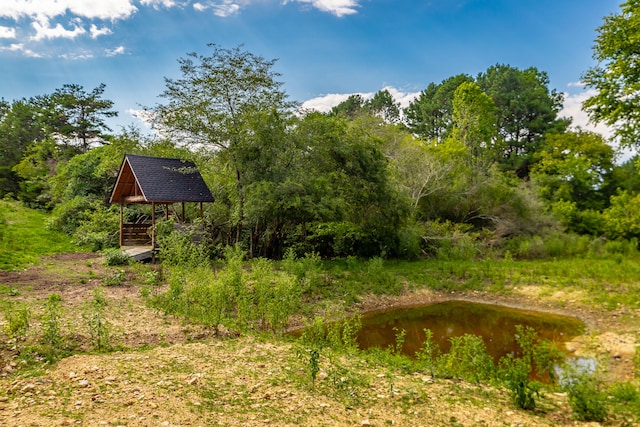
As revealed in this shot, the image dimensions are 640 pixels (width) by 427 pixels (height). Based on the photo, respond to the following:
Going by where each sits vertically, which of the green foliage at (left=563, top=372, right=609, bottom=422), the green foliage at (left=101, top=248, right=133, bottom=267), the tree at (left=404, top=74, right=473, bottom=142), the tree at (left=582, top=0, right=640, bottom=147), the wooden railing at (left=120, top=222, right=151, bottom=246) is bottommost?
the green foliage at (left=563, top=372, right=609, bottom=422)

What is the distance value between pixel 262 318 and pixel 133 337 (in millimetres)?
2387

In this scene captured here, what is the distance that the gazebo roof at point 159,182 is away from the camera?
13.9 metres

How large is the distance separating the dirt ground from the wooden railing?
8.69 meters

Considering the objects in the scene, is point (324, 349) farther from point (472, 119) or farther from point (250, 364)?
point (472, 119)

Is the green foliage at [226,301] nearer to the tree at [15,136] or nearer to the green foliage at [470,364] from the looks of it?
the green foliage at [470,364]

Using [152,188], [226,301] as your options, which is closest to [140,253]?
[152,188]

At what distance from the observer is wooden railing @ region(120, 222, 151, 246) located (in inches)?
621

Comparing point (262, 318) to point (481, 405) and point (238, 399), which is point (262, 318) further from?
point (481, 405)

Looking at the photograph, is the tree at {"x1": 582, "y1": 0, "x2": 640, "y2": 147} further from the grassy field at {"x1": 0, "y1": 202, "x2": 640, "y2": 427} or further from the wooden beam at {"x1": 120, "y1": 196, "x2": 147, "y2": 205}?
the wooden beam at {"x1": 120, "y1": 196, "x2": 147, "y2": 205}

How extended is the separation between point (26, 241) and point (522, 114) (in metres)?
34.3

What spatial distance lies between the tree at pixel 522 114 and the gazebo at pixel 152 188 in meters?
24.1

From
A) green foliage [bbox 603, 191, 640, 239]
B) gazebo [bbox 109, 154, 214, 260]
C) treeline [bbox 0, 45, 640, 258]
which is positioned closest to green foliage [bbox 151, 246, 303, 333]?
treeline [bbox 0, 45, 640, 258]

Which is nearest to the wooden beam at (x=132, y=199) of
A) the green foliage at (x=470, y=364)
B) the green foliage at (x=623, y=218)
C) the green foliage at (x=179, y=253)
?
the green foliage at (x=179, y=253)

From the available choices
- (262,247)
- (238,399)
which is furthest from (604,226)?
(238,399)
